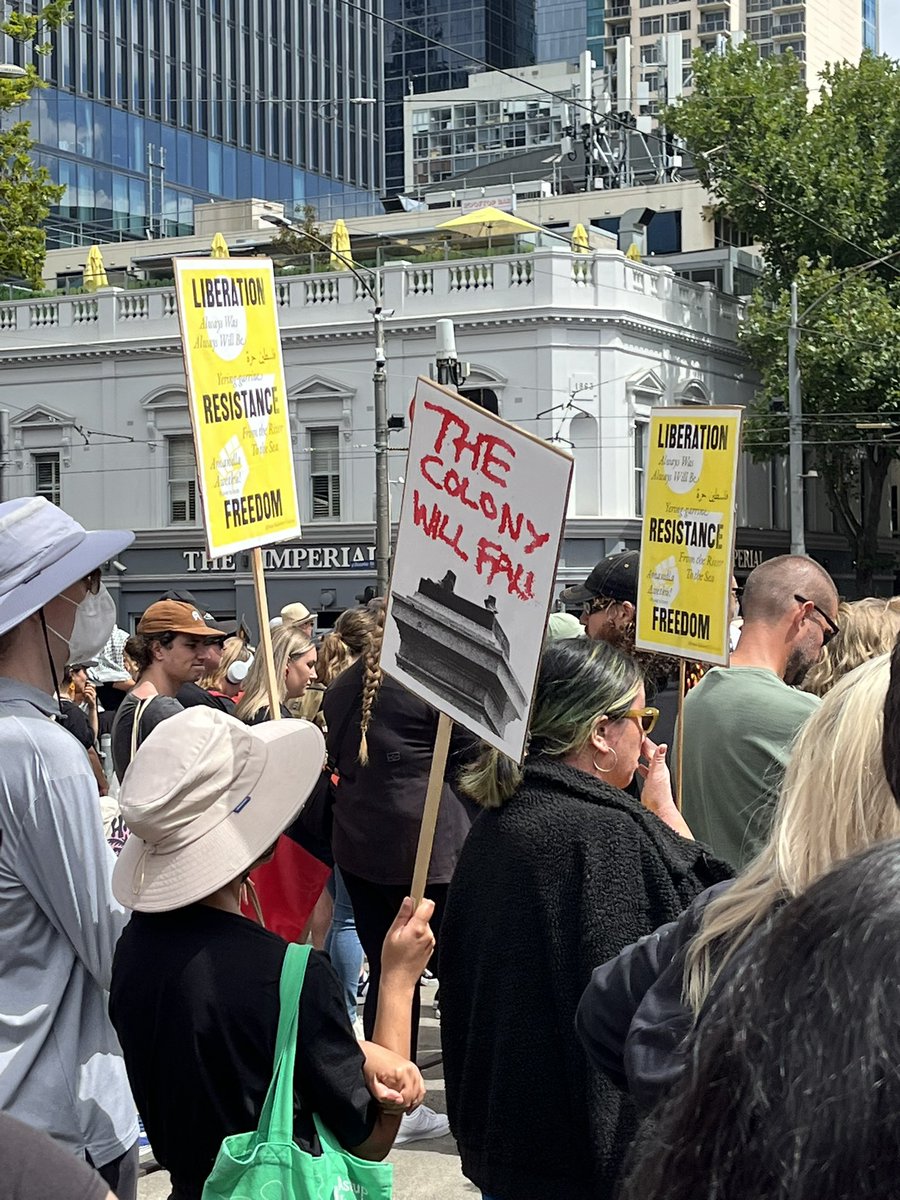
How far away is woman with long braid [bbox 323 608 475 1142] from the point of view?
5.63m

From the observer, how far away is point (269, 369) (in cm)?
500

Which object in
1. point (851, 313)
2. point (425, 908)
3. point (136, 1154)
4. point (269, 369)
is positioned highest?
point (851, 313)

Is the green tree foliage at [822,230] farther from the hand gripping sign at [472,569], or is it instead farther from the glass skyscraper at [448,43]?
the glass skyscraper at [448,43]

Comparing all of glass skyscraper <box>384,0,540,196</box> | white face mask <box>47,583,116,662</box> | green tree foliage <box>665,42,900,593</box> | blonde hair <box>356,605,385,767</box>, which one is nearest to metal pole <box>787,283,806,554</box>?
green tree foliage <box>665,42,900,593</box>

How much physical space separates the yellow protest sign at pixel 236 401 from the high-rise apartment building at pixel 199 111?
168 feet

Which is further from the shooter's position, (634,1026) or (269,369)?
(269,369)

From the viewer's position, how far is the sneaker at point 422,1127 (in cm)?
555

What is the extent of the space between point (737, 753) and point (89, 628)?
1.77m


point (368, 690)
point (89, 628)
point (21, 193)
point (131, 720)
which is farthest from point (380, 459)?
point (89, 628)

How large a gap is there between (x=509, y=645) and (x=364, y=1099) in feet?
3.13

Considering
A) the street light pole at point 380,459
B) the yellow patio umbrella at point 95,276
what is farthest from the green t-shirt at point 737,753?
the yellow patio umbrella at point 95,276

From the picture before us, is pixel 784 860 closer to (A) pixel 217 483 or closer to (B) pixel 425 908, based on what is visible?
(B) pixel 425 908

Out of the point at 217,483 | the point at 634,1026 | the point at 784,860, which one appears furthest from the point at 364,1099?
the point at 217,483

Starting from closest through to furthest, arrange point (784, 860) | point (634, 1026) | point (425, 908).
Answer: point (784, 860) → point (634, 1026) → point (425, 908)
